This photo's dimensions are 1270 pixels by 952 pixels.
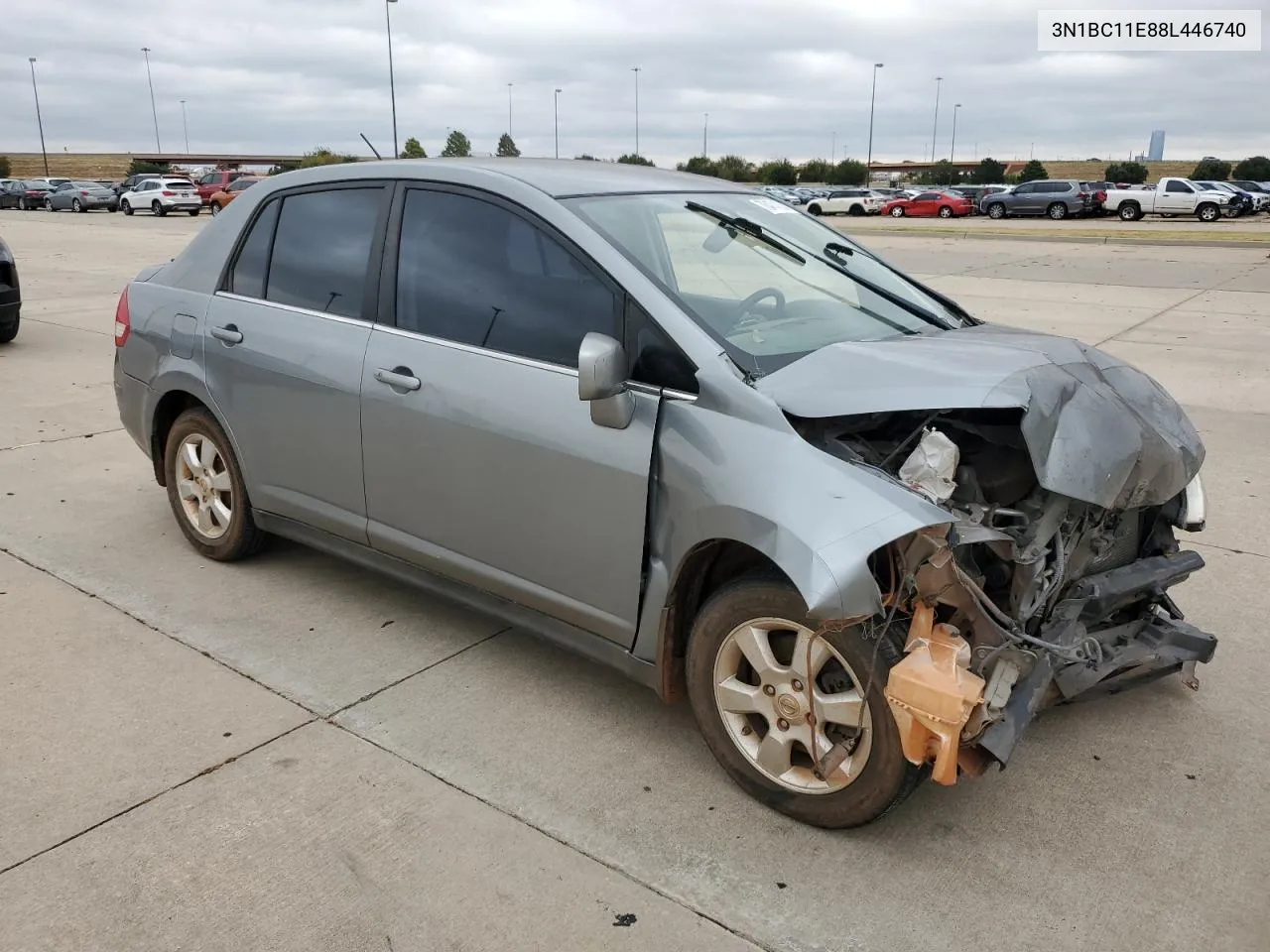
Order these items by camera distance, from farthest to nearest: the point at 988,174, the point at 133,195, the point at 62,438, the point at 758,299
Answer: the point at 988,174 → the point at 133,195 → the point at 62,438 → the point at 758,299

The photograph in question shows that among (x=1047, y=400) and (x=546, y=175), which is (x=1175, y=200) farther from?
(x=1047, y=400)

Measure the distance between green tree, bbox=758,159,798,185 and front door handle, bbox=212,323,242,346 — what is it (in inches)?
2922

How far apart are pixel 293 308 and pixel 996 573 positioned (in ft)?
9.07

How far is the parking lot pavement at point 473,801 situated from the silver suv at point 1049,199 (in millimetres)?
35724

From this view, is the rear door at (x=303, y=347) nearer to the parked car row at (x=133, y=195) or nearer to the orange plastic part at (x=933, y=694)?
the orange plastic part at (x=933, y=694)

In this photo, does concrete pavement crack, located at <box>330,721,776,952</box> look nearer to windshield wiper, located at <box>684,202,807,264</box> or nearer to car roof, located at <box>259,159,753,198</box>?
car roof, located at <box>259,159,753,198</box>

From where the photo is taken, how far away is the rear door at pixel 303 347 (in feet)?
12.8

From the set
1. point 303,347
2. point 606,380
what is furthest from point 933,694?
point 303,347

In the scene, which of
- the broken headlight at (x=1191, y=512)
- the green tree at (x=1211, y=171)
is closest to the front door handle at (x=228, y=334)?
the broken headlight at (x=1191, y=512)

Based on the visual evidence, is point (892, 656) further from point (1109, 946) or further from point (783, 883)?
point (1109, 946)

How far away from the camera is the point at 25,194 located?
156 ft

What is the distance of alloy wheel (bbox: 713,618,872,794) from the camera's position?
9.14 ft

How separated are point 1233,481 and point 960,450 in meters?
3.83

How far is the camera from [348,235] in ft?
13.1
